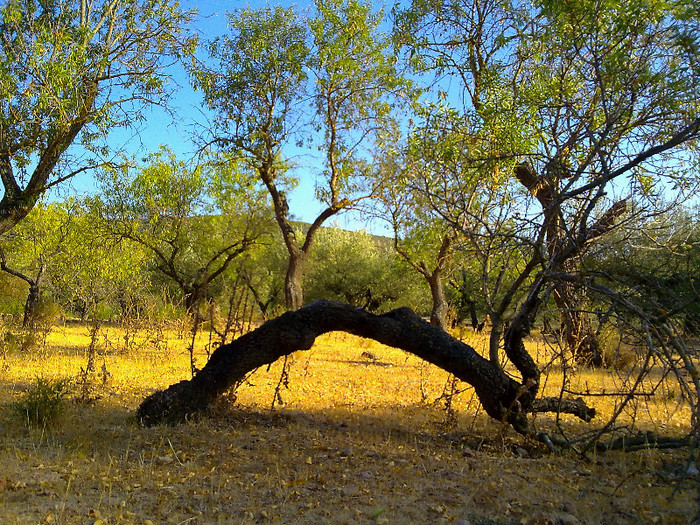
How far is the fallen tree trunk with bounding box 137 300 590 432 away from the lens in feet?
17.7

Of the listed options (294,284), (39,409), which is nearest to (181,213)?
(294,284)

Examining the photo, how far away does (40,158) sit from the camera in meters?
8.05

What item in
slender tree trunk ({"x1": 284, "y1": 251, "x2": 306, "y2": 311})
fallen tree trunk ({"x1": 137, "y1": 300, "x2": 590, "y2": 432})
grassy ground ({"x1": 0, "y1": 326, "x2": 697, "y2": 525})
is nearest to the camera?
grassy ground ({"x1": 0, "y1": 326, "x2": 697, "y2": 525})

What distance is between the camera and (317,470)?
14.3 ft

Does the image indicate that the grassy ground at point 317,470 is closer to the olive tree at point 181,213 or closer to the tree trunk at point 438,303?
the tree trunk at point 438,303

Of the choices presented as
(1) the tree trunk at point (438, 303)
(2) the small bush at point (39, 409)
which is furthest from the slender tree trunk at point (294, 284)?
(2) the small bush at point (39, 409)

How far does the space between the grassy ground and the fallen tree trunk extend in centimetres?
25

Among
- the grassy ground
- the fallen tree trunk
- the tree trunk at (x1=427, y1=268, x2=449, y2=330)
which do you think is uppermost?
the tree trunk at (x1=427, y1=268, x2=449, y2=330)

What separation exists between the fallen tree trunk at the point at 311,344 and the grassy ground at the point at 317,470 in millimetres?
251

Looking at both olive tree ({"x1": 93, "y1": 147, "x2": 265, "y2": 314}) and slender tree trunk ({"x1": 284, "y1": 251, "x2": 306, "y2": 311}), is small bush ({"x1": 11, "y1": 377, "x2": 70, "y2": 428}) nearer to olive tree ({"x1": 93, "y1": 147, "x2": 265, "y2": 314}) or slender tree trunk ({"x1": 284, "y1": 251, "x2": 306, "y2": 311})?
slender tree trunk ({"x1": 284, "y1": 251, "x2": 306, "y2": 311})

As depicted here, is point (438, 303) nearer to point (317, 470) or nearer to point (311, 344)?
point (311, 344)

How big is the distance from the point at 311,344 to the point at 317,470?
1.40m

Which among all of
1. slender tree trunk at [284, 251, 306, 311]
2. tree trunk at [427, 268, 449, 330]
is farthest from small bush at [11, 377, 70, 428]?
tree trunk at [427, 268, 449, 330]

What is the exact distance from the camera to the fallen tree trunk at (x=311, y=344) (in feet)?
17.7
